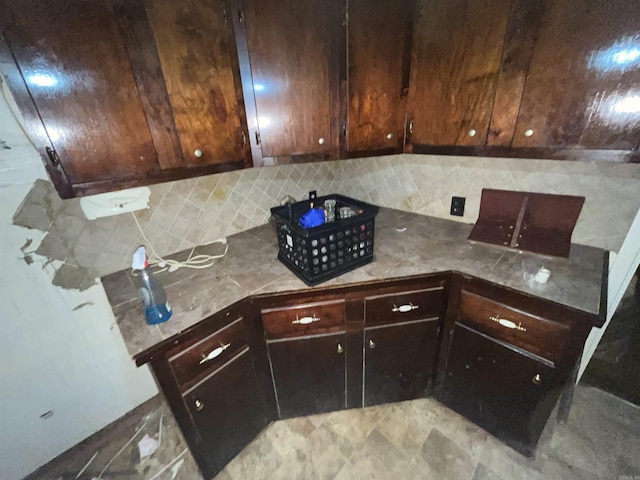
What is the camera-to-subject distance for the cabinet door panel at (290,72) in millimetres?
1008

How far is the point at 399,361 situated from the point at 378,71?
143cm

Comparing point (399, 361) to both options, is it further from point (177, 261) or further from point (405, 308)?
point (177, 261)

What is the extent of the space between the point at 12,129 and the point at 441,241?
1917mm

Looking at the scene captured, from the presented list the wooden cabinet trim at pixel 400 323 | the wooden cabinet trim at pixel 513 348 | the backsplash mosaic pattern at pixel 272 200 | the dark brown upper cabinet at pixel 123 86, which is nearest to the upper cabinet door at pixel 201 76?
the dark brown upper cabinet at pixel 123 86

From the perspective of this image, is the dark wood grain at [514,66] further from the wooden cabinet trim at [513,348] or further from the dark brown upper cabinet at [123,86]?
the dark brown upper cabinet at [123,86]

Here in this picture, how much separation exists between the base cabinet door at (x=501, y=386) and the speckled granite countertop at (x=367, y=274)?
30 centimetres

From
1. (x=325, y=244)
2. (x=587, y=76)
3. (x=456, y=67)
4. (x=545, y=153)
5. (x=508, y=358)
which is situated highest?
(x=456, y=67)

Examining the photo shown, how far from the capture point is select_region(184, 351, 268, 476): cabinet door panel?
1.10m

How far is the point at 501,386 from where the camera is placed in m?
1.25

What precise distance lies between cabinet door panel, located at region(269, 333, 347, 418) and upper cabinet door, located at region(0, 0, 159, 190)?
970 mm

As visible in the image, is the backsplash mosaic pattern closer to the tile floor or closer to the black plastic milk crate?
the black plastic milk crate

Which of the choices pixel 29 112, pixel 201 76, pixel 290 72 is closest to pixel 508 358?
pixel 290 72

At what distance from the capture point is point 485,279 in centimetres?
115

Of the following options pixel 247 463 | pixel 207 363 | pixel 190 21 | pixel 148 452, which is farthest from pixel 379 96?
pixel 148 452
